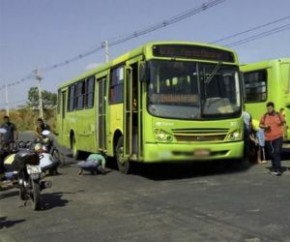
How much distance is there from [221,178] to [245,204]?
385 cm

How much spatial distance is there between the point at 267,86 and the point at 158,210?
30.7 feet

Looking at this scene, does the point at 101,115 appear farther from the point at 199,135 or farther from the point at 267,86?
the point at 267,86

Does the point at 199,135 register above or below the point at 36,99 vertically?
below

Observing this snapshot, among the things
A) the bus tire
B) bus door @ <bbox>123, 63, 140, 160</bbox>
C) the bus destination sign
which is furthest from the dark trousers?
the bus tire

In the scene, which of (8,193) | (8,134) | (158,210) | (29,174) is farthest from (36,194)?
(8,134)

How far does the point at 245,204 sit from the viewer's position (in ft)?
32.2

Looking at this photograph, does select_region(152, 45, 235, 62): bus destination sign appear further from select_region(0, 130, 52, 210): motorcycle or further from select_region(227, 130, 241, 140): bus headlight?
select_region(0, 130, 52, 210): motorcycle

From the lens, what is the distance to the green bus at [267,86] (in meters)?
17.5

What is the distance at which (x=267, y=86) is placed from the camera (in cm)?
1803

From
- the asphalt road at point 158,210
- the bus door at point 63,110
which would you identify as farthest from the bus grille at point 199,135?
the bus door at point 63,110

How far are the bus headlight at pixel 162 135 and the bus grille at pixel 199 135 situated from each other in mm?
160

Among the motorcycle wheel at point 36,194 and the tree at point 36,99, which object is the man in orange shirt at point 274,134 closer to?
the motorcycle wheel at point 36,194

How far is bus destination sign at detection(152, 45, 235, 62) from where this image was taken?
1384 centimetres

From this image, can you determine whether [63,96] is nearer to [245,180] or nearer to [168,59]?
[168,59]
